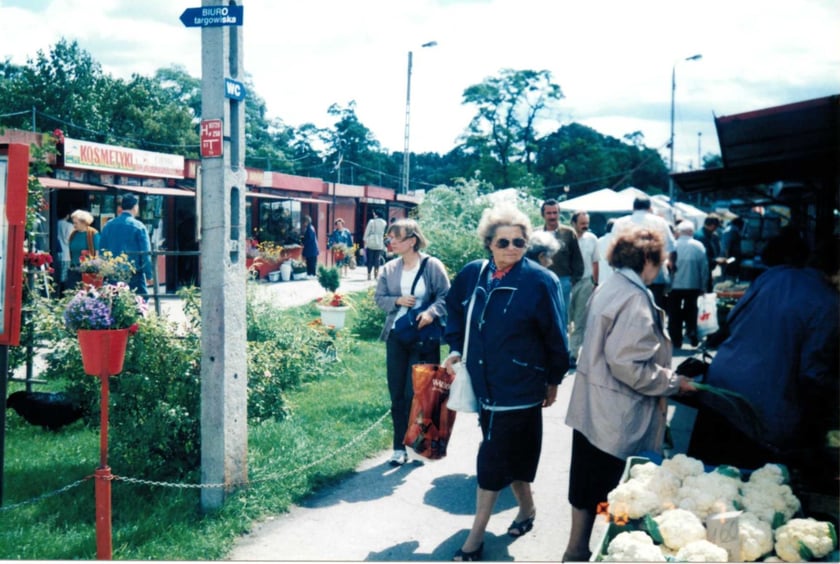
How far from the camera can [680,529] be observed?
291 cm

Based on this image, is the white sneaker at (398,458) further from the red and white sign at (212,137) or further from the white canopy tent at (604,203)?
the white canopy tent at (604,203)

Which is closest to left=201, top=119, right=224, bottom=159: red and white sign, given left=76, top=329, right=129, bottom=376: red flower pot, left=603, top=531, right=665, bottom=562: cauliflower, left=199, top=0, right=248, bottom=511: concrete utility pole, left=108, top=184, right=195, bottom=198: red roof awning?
left=199, top=0, right=248, bottom=511: concrete utility pole

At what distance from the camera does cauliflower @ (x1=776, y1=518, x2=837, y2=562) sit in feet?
9.18

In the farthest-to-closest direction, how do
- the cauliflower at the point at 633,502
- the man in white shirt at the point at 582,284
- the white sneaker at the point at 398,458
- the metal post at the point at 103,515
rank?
the man in white shirt at the point at 582,284, the white sneaker at the point at 398,458, the metal post at the point at 103,515, the cauliflower at the point at 633,502

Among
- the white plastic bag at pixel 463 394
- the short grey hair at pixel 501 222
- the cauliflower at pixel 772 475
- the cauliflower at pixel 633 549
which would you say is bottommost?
the cauliflower at pixel 633 549

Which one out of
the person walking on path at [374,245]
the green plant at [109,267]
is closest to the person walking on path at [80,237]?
the green plant at [109,267]

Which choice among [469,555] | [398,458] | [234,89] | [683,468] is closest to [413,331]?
[398,458]

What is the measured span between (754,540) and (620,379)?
3.43ft

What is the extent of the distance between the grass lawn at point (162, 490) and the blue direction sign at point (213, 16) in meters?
2.96

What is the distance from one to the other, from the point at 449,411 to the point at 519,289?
1.10m

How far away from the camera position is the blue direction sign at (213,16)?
180 inches

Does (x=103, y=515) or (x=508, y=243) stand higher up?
(x=508, y=243)

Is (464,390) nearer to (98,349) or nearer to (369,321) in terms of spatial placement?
(98,349)

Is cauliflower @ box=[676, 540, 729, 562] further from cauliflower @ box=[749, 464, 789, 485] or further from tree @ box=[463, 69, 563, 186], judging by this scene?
tree @ box=[463, 69, 563, 186]
